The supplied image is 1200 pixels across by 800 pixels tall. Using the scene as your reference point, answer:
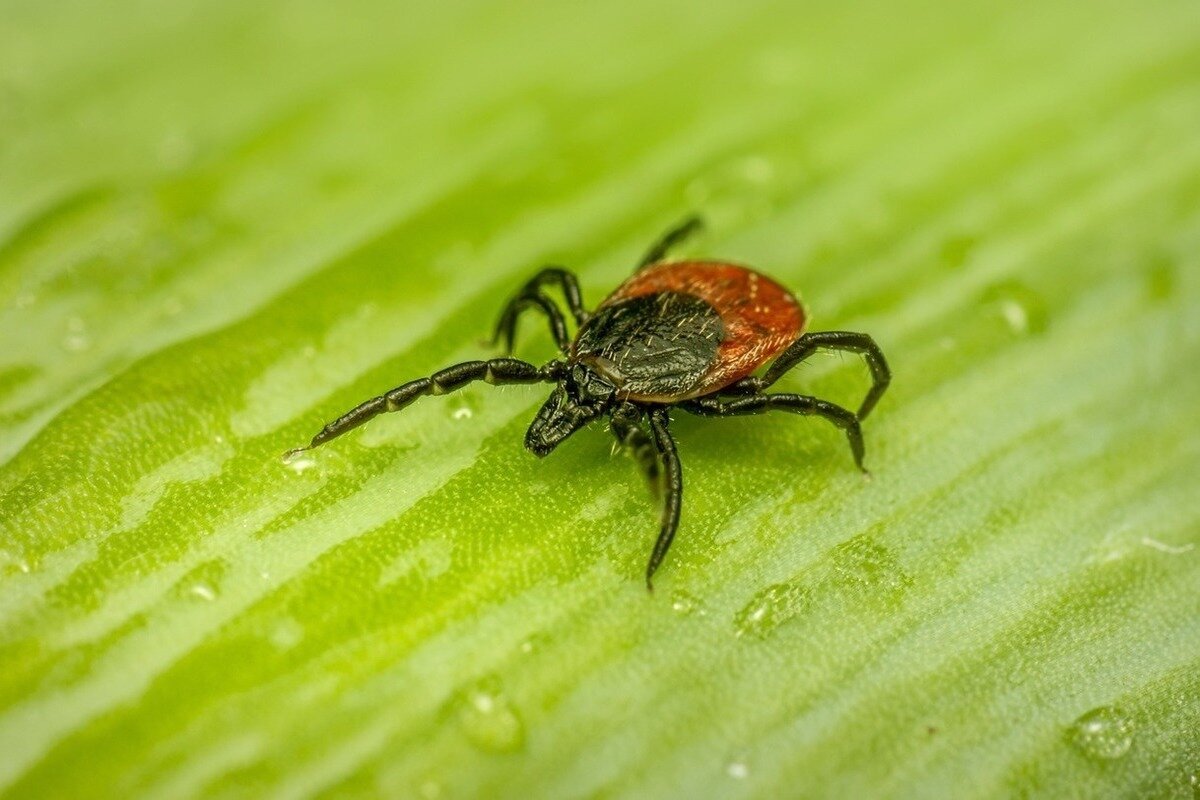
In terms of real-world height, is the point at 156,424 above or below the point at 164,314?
below

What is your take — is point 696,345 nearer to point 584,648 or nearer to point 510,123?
point 584,648

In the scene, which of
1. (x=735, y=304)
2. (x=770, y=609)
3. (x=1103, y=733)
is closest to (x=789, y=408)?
(x=735, y=304)

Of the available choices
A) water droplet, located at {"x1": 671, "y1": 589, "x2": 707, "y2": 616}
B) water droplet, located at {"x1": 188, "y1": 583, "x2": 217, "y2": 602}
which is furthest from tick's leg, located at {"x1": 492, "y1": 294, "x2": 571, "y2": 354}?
water droplet, located at {"x1": 188, "y1": 583, "x2": 217, "y2": 602}

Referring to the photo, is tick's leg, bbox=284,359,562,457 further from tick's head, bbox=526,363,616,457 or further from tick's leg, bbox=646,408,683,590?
tick's leg, bbox=646,408,683,590

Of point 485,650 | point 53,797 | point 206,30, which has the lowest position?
point 485,650

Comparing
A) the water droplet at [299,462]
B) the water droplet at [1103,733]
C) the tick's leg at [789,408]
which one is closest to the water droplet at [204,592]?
the water droplet at [299,462]

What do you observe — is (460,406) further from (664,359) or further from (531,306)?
(664,359)

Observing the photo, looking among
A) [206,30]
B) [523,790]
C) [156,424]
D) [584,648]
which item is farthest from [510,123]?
[523,790]
